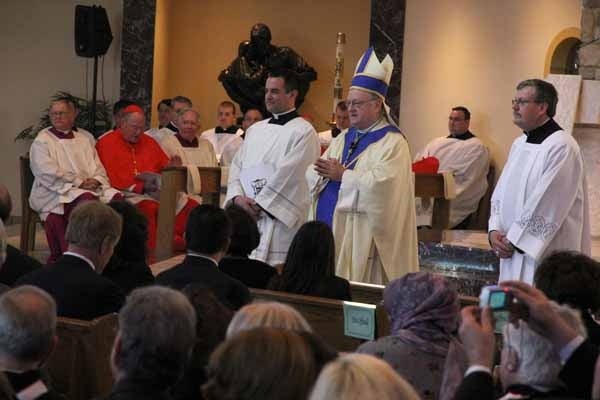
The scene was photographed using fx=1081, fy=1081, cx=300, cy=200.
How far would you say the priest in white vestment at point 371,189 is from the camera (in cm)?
580

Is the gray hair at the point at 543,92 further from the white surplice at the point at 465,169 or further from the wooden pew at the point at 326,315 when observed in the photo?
the white surplice at the point at 465,169

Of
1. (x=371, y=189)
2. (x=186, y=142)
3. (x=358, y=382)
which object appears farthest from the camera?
(x=186, y=142)

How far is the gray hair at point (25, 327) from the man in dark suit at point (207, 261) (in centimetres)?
105

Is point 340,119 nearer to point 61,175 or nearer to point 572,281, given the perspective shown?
point 61,175

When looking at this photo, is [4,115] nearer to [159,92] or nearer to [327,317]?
[159,92]

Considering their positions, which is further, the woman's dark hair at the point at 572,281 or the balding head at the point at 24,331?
the woman's dark hair at the point at 572,281

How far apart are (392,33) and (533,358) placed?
32.7 feet

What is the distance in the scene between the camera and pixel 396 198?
587 cm

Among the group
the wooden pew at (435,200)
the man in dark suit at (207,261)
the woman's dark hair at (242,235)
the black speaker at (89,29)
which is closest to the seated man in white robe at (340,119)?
the wooden pew at (435,200)

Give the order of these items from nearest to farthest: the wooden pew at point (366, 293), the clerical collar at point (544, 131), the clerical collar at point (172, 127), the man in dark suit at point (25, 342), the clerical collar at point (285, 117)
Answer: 1. the man in dark suit at point (25, 342)
2. the wooden pew at point (366, 293)
3. the clerical collar at point (544, 131)
4. the clerical collar at point (285, 117)
5. the clerical collar at point (172, 127)

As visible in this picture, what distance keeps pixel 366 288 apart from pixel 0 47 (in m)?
9.52

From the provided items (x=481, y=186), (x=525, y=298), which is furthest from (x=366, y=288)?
(x=481, y=186)

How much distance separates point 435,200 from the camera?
29.2 ft

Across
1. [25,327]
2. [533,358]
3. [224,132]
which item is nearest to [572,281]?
[533,358]
